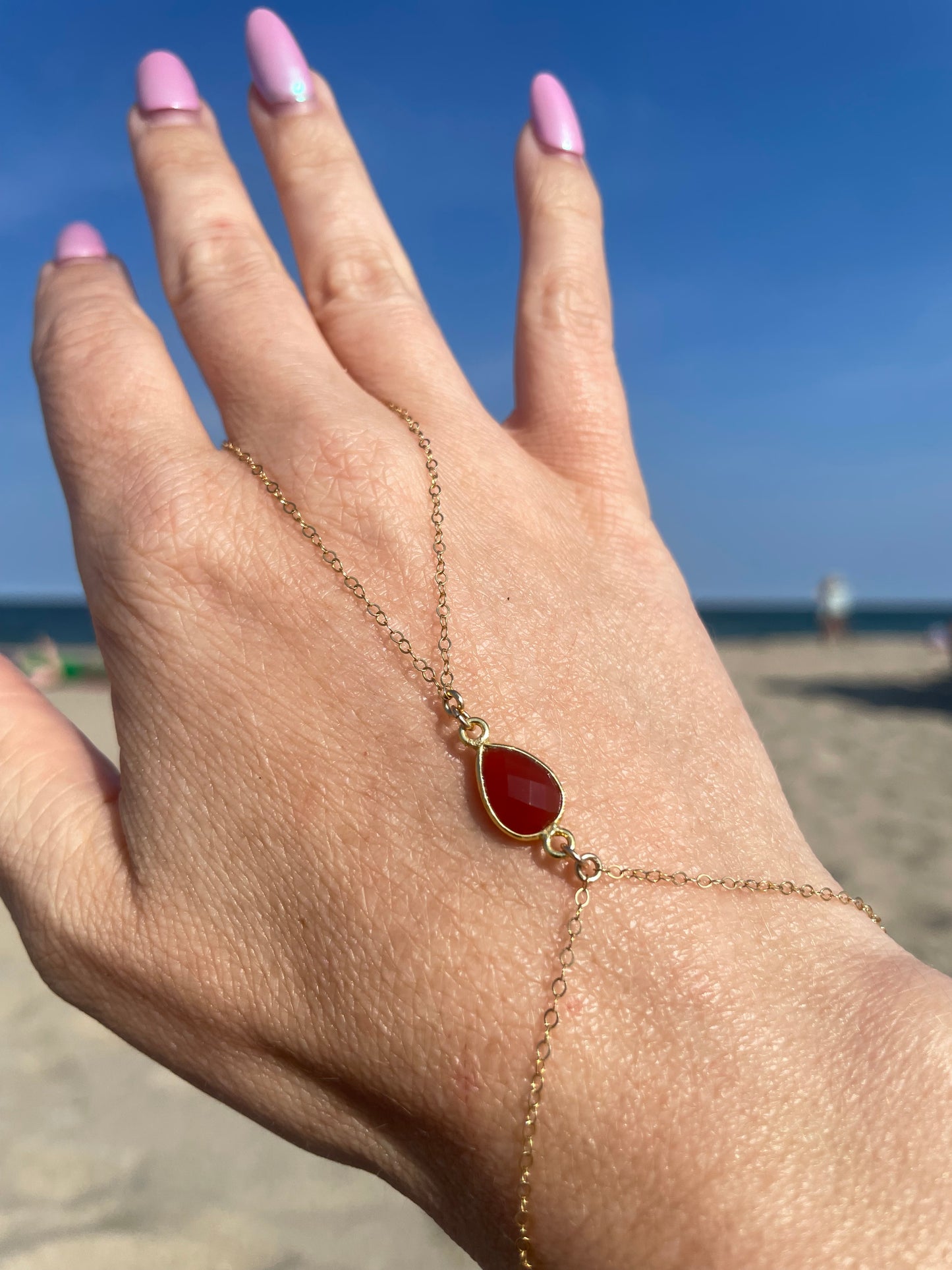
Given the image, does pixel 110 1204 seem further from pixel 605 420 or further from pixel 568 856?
pixel 605 420

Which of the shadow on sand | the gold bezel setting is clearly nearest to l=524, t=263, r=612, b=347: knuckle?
the gold bezel setting

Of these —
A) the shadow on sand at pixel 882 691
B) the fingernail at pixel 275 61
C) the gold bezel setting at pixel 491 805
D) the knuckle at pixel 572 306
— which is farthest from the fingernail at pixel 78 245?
the shadow on sand at pixel 882 691

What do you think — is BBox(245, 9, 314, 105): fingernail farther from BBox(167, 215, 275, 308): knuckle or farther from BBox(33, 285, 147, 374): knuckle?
BBox(33, 285, 147, 374): knuckle

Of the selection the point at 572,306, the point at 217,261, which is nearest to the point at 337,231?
the point at 217,261

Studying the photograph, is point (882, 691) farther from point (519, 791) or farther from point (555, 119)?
point (519, 791)

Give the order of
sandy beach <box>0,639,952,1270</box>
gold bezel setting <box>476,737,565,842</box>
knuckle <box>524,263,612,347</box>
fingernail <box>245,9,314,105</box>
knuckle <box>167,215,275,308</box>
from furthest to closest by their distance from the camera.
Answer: knuckle <box>524,263,612,347</box>
fingernail <box>245,9,314,105</box>
knuckle <box>167,215,275,308</box>
sandy beach <box>0,639,952,1270</box>
gold bezel setting <box>476,737,565,842</box>
